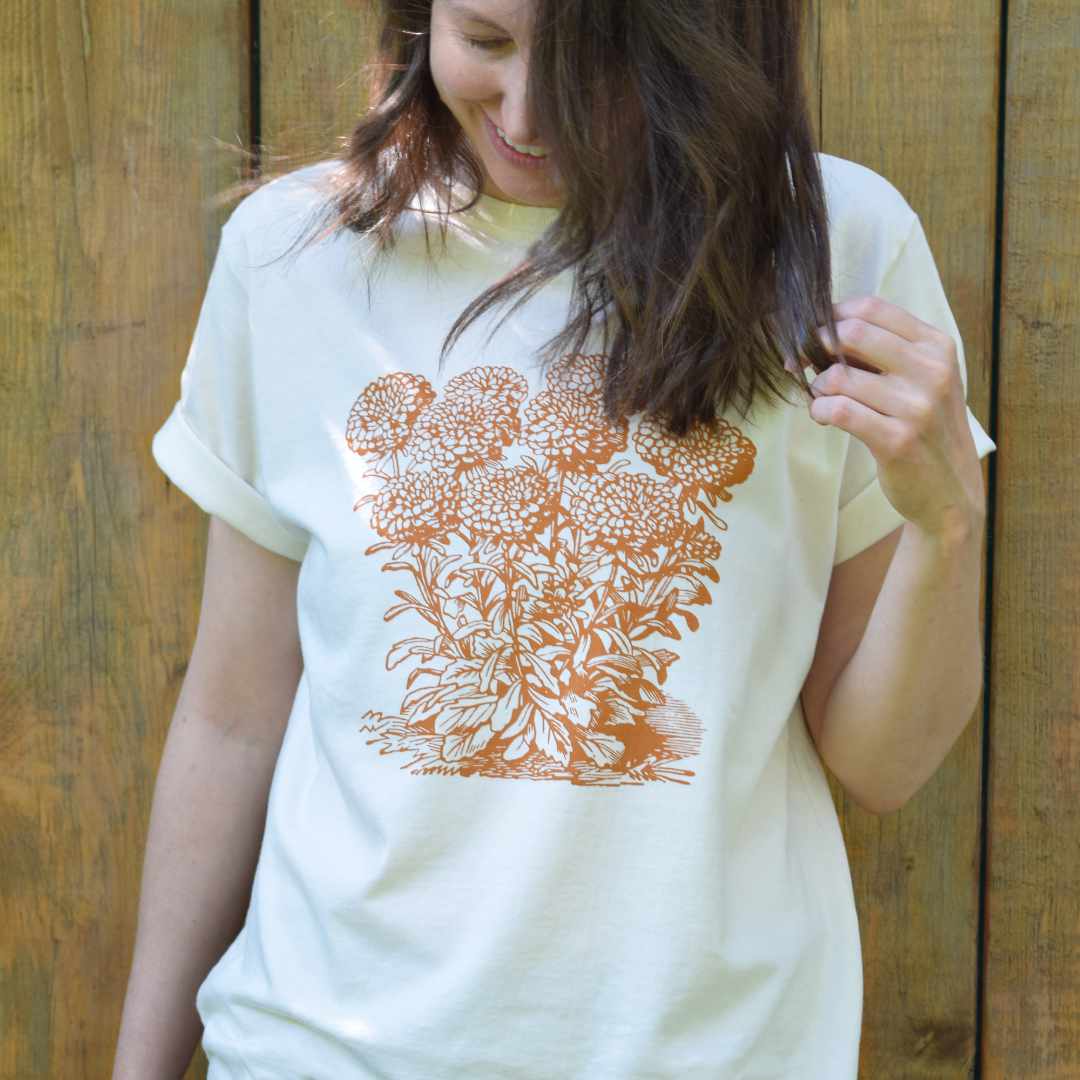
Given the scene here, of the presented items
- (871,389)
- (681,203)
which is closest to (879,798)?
(871,389)

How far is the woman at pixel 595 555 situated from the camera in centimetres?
88

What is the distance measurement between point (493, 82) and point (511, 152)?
50mm

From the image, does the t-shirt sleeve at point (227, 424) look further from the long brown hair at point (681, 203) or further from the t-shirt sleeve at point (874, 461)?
the t-shirt sleeve at point (874, 461)

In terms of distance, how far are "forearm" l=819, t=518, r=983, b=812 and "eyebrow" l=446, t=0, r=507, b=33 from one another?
0.43 m

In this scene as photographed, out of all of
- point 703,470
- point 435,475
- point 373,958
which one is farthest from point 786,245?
point 373,958

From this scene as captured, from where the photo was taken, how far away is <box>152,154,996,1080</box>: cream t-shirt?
2.91ft

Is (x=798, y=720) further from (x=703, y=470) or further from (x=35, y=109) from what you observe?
(x=35, y=109)

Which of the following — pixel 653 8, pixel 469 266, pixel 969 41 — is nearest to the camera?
pixel 653 8

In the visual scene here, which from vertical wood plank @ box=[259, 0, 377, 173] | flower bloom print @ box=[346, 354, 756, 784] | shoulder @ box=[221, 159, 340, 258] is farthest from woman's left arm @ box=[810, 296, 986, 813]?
vertical wood plank @ box=[259, 0, 377, 173]

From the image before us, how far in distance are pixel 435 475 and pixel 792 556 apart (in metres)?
0.26

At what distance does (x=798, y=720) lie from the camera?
3.36ft

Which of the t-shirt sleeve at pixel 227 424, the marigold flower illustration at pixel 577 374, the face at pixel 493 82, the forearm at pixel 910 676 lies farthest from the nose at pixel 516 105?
the forearm at pixel 910 676

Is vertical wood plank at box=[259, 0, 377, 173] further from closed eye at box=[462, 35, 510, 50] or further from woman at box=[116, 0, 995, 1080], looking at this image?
closed eye at box=[462, 35, 510, 50]

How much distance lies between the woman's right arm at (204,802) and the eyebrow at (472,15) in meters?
0.44
